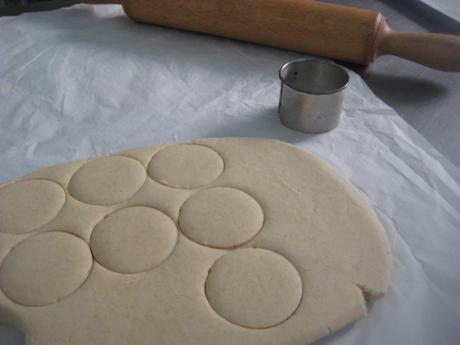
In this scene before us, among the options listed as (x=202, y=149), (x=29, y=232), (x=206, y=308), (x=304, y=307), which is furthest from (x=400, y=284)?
(x=29, y=232)

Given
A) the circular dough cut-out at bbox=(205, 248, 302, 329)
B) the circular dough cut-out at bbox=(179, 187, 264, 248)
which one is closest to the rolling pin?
the circular dough cut-out at bbox=(179, 187, 264, 248)

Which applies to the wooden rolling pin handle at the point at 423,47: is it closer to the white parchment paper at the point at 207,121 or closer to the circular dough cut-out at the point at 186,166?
the white parchment paper at the point at 207,121

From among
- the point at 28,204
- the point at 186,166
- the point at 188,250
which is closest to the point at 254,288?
the point at 188,250

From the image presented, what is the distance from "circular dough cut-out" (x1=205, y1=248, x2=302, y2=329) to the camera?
0.64m

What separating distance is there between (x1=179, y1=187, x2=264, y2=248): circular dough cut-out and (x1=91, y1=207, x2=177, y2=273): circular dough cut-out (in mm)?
33

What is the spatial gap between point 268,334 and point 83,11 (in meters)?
1.13

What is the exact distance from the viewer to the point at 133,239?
722 mm

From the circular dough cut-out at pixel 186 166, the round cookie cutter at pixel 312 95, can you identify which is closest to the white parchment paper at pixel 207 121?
the round cookie cutter at pixel 312 95

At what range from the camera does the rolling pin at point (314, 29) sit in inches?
44.4

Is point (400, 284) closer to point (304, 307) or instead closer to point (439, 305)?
point (439, 305)

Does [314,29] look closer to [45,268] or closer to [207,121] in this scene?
[207,121]

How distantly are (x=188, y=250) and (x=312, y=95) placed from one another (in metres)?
0.43

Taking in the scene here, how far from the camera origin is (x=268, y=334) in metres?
0.62

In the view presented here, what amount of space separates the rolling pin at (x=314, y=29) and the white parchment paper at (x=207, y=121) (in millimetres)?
58
